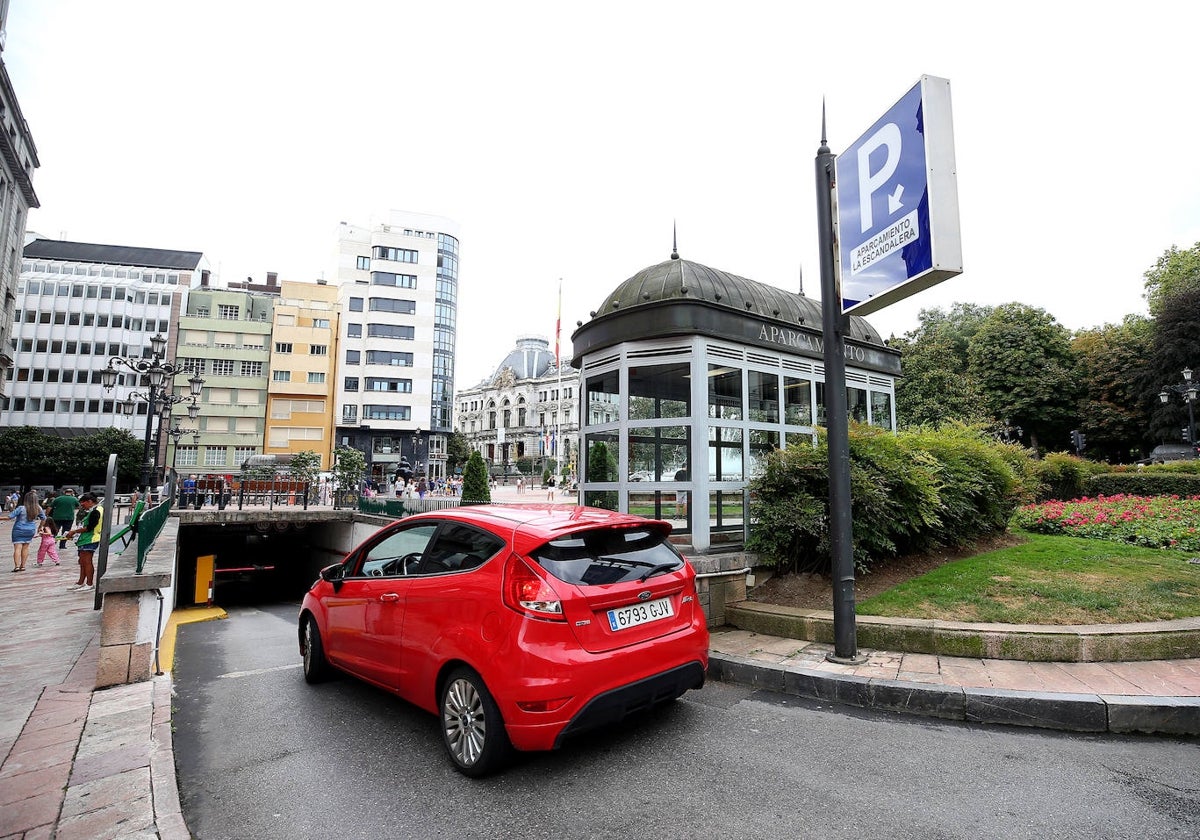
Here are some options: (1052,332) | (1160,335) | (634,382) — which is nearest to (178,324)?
(634,382)

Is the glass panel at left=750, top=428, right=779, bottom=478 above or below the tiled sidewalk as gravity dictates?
above

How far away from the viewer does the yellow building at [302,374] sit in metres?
52.9

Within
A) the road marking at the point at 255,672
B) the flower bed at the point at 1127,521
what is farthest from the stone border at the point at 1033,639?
the road marking at the point at 255,672

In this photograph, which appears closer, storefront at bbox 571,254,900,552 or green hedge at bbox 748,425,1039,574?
green hedge at bbox 748,425,1039,574

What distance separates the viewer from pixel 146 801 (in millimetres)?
3010

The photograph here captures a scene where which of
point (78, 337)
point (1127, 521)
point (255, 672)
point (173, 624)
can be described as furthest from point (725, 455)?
point (78, 337)

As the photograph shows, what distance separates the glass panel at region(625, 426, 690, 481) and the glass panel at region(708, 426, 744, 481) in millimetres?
563

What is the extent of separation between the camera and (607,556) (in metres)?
3.83

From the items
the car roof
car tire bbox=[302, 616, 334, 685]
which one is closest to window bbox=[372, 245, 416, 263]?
car tire bbox=[302, 616, 334, 685]

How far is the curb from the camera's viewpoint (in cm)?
382

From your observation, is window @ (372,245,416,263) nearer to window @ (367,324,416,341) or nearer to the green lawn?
window @ (367,324,416,341)

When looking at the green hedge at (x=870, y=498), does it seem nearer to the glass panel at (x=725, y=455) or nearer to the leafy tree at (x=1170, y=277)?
the glass panel at (x=725, y=455)

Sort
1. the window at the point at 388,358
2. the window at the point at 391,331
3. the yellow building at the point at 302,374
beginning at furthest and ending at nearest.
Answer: the window at the point at 391,331 < the window at the point at 388,358 < the yellow building at the point at 302,374

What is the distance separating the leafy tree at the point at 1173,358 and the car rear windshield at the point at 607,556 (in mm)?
42506
